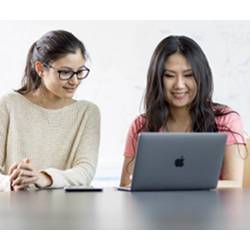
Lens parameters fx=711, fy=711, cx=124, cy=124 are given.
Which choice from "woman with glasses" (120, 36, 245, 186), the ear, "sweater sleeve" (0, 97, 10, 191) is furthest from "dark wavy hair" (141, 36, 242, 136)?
"sweater sleeve" (0, 97, 10, 191)

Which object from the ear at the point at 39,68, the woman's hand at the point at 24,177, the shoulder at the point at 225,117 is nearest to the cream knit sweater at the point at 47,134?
the ear at the point at 39,68

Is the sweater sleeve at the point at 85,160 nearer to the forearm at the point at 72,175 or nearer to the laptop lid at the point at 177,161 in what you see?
the forearm at the point at 72,175

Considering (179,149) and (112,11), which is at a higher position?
(112,11)

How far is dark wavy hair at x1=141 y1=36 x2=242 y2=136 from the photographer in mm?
2744

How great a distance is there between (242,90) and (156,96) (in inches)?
38.5

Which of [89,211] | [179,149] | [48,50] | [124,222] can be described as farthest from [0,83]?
[124,222]

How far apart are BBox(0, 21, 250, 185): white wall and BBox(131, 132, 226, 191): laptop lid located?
132 centimetres

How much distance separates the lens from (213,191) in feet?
7.36

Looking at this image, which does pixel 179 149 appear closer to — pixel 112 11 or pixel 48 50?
pixel 48 50

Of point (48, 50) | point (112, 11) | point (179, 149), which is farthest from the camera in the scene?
point (112, 11)

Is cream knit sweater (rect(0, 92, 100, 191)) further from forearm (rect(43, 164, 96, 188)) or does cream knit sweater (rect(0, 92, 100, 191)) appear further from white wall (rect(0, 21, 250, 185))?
white wall (rect(0, 21, 250, 185))

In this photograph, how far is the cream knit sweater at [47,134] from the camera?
8.88 ft

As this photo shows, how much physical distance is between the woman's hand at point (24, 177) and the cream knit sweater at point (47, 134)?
0.97 ft

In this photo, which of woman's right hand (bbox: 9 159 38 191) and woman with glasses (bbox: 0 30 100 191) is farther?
woman with glasses (bbox: 0 30 100 191)
